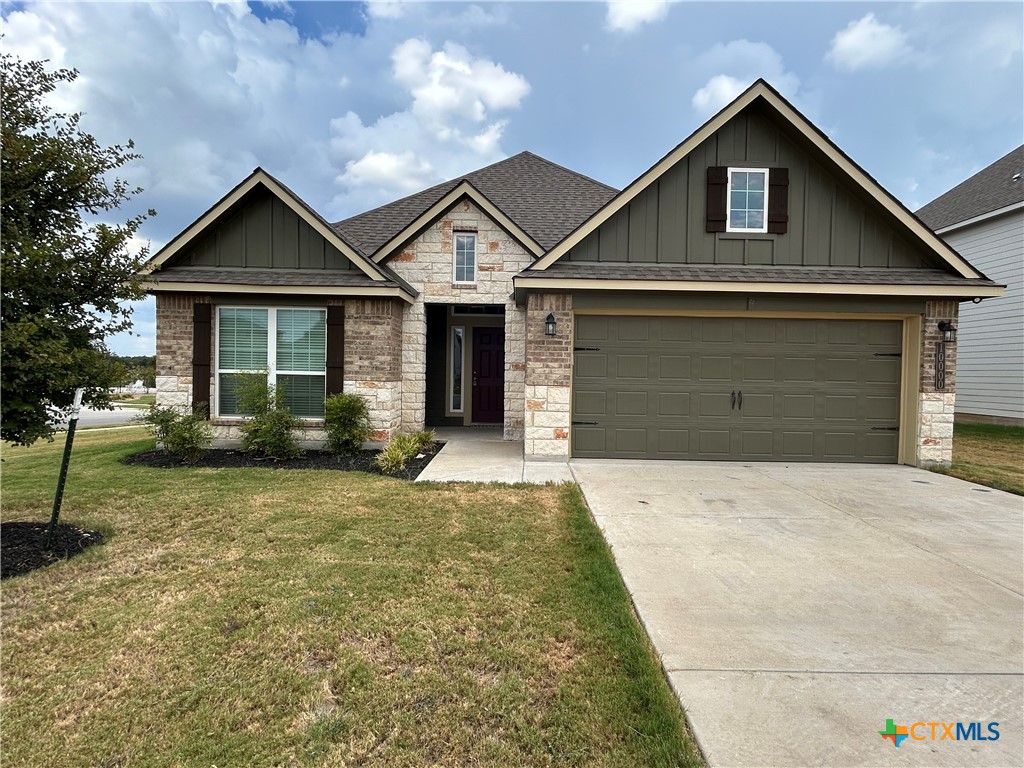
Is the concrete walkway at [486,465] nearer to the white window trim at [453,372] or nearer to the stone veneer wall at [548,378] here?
the stone veneer wall at [548,378]

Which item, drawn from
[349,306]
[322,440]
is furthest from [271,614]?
[349,306]

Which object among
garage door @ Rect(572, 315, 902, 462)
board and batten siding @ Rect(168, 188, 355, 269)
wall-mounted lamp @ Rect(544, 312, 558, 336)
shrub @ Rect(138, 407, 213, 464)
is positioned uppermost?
board and batten siding @ Rect(168, 188, 355, 269)

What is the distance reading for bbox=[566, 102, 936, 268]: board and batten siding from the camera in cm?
836

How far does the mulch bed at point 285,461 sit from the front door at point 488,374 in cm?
406

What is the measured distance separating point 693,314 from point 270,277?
7.50 metres

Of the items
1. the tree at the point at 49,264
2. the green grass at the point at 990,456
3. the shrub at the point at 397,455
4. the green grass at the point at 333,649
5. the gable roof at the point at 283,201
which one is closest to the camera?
the green grass at the point at 333,649

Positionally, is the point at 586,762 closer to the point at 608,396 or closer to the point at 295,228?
the point at 608,396

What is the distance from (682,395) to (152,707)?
306 inches

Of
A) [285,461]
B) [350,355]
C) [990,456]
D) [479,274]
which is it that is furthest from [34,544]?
[990,456]

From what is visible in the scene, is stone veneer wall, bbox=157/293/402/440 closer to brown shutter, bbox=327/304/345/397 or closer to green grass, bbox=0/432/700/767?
brown shutter, bbox=327/304/345/397

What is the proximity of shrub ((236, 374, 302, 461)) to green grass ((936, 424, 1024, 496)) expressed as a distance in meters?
10.8

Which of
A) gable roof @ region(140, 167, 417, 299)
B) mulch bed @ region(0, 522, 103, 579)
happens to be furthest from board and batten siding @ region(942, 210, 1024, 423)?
mulch bed @ region(0, 522, 103, 579)

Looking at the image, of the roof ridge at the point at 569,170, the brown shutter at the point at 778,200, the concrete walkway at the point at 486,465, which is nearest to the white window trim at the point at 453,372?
the concrete walkway at the point at 486,465

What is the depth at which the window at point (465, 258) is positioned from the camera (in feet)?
35.5
